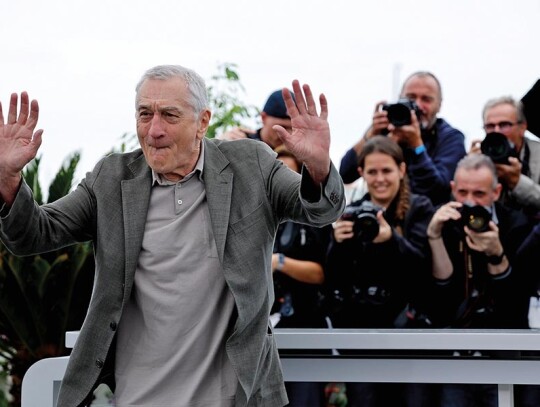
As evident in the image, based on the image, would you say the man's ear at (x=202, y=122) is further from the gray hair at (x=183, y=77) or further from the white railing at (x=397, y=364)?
the white railing at (x=397, y=364)

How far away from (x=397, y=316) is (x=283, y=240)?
2.38 feet

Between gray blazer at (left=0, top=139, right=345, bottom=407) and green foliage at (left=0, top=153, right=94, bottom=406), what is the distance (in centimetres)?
528

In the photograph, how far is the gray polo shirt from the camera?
2.49m

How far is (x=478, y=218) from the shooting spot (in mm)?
4605

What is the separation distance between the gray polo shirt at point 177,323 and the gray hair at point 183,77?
0.97ft

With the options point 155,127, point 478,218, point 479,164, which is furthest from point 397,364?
point 479,164

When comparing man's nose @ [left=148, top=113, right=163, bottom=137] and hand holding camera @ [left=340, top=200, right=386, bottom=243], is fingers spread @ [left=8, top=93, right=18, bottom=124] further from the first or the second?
hand holding camera @ [left=340, top=200, right=386, bottom=243]

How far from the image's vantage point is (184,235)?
2.56m

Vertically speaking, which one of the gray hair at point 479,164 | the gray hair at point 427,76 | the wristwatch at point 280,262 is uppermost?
the gray hair at point 427,76

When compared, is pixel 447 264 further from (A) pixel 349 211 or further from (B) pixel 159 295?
(B) pixel 159 295

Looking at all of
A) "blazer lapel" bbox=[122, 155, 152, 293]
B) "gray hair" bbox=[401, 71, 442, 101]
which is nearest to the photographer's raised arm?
"blazer lapel" bbox=[122, 155, 152, 293]

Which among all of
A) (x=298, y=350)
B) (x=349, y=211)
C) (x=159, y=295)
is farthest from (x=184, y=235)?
(x=349, y=211)

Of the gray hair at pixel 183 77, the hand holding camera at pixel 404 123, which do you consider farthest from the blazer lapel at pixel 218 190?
the hand holding camera at pixel 404 123

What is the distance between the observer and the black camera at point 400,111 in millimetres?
5109
